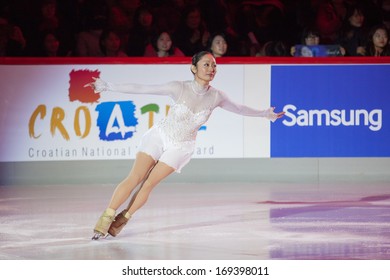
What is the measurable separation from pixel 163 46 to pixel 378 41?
7.73 feet

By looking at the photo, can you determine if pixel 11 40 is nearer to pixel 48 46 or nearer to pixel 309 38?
pixel 48 46

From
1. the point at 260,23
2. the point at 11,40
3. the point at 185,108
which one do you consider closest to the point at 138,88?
the point at 185,108

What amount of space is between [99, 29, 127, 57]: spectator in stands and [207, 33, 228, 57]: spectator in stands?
1.03 metres

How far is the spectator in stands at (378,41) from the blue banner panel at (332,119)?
10.7 inches

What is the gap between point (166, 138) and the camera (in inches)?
288

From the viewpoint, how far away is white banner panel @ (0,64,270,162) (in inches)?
398

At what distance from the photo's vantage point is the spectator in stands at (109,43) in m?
10.6

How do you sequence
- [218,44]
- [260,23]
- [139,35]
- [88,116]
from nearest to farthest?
[88,116] → [218,44] → [139,35] → [260,23]

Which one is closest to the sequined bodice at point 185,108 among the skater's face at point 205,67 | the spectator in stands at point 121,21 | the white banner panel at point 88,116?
the skater's face at point 205,67

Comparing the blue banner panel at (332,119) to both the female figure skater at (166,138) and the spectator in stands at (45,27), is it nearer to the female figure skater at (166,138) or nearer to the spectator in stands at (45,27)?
the spectator in stands at (45,27)

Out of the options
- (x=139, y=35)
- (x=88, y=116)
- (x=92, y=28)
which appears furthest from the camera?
(x=92, y=28)

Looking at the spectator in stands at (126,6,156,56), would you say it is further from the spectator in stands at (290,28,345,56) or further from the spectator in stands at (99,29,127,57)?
the spectator in stands at (290,28,345,56)

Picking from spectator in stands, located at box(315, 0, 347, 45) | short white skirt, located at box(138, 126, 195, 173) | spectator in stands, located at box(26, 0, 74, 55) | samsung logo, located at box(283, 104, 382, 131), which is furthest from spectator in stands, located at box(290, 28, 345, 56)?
short white skirt, located at box(138, 126, 195, 173)
